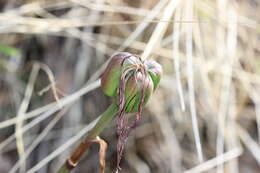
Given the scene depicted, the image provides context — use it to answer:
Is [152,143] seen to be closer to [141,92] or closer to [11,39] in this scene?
[11,39]

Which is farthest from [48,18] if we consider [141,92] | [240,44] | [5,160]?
[141,92]

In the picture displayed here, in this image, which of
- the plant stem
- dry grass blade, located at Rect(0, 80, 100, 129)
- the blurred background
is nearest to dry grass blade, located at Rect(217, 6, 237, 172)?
the blurred background

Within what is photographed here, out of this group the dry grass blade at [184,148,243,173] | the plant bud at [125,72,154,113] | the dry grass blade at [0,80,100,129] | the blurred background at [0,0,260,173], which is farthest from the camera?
the blurred background at [0,0,260,173]

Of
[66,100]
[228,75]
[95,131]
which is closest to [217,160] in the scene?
[228,75]

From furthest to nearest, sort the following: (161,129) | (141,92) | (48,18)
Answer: (161,129)
(48,18)
(141,92)

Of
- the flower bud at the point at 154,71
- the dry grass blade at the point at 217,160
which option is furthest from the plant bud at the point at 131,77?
the dry grass blade at the point at 217,160

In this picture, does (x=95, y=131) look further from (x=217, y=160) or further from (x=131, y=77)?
(x=217, y=160)

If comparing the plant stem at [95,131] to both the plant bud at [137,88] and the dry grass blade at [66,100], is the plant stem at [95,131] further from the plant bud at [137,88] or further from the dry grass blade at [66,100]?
the dry grass blade at [66,100]

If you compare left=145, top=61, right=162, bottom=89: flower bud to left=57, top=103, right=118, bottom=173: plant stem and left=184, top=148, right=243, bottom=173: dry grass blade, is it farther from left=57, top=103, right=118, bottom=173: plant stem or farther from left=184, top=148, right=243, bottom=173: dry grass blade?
left=184, top=148, right=243, bottom=173: dry grass blade
